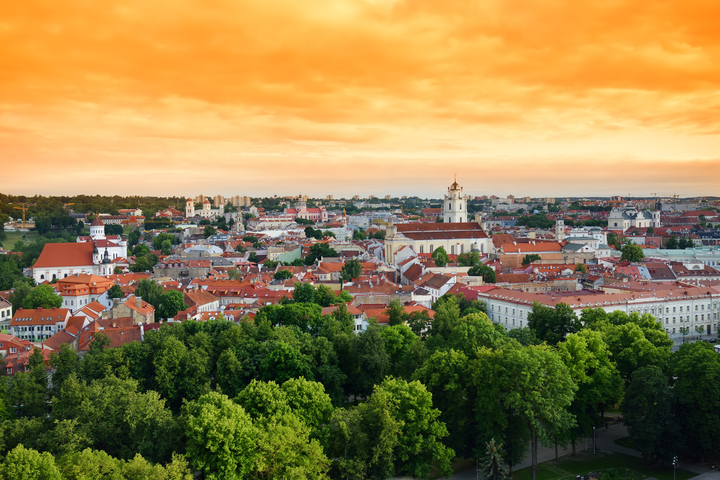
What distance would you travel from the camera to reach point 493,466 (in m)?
25.4

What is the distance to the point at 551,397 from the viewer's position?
2762 cm

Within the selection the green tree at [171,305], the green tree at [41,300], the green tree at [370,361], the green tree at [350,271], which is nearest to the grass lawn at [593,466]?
the green tree at [370,361]

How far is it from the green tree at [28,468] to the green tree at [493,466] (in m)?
16.4

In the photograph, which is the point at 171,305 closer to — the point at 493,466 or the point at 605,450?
the point at 493,466

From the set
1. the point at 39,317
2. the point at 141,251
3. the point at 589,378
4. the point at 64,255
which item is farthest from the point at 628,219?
the point at 39,317

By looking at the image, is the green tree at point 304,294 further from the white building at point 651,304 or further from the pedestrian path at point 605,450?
the pedestrian path at point 605,450

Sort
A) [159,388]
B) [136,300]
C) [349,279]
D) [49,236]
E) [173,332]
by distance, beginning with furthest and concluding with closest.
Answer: [49,236] → [349,279] → [136,300] → [173,332] → [159,388]

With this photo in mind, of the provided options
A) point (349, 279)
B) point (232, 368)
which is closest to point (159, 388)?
point (232, 368)

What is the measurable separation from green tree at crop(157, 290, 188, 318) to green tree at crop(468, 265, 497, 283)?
35.4 m

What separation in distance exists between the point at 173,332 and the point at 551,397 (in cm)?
2440

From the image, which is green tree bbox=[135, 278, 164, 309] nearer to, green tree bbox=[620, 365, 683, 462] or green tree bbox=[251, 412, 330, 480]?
green tree bbox=[251, 412, 330, 480]

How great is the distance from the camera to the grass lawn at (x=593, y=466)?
27.5m

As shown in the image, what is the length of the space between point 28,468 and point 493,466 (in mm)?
17714

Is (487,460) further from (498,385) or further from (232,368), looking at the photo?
(232,368)
